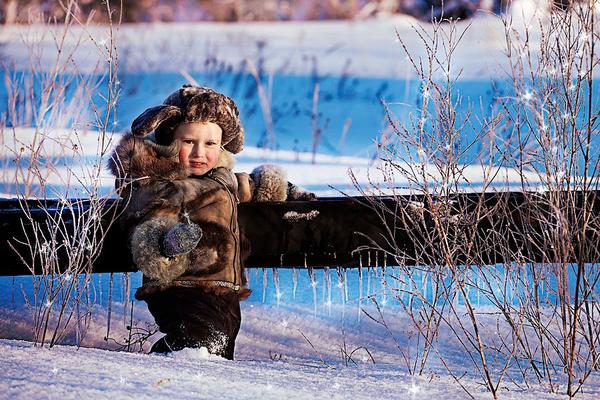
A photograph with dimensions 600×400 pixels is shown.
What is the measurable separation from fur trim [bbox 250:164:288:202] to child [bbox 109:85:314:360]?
0.46 feet

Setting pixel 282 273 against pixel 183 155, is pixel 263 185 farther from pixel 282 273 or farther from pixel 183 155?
pixel 282 273

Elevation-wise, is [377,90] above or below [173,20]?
below

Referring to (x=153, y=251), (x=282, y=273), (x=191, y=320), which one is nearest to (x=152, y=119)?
(x=153, y=251)

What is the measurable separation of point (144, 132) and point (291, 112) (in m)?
4.72

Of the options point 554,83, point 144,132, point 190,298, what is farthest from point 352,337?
point 554,83

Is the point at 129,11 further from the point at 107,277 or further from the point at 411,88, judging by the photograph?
the point at 107,277

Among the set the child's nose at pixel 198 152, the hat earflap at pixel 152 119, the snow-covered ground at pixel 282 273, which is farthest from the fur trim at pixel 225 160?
the snow-covered ground at pixel 282 273

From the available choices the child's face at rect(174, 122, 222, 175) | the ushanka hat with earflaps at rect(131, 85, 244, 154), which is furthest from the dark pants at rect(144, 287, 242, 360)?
the ushanka hat with earflaps at rect(131, 85, 244, 154)

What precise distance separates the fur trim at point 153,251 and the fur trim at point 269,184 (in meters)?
0.52

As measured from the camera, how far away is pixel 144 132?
312 cm

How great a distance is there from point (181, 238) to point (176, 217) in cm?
17

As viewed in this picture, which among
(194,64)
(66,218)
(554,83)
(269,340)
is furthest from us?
(194,64)

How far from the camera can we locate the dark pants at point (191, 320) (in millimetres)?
2959

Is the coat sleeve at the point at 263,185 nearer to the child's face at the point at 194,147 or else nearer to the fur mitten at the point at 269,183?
the fur mitten at the point at 269,183
